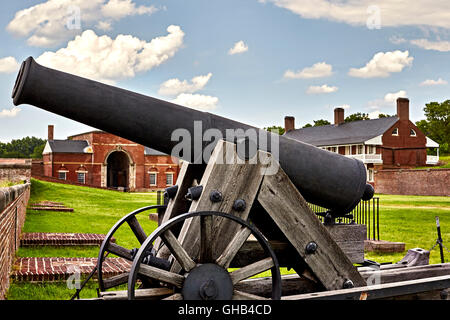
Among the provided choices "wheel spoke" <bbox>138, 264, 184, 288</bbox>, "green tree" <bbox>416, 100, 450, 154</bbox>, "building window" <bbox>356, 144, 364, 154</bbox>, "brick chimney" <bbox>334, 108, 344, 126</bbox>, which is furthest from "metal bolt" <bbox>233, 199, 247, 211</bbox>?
"green tree" <bbox>416, 100, 450, 154</bbox>

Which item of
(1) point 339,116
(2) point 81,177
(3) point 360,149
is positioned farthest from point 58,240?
(1) point 339,116

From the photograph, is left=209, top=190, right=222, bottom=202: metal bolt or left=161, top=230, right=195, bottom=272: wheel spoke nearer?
left=161, top=230, right=195, bottom=272: wheel spoke

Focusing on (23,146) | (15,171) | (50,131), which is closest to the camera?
(15,171)

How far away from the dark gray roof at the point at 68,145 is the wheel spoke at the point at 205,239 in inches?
1914

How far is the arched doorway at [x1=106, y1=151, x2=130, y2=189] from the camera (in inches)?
2072

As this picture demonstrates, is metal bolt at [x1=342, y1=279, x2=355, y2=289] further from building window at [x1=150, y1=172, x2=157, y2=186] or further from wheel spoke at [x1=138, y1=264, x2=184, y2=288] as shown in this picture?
building window at [x1=150, y1=172, x2=157, y2=186]

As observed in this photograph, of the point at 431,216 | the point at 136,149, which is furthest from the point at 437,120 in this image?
the point at 431,216

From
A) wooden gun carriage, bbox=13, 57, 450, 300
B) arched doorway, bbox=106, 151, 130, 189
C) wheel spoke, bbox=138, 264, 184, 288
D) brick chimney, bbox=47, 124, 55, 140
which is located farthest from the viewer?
brick chimney, bbox=47, 124, 55, 140

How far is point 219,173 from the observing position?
3127 mm

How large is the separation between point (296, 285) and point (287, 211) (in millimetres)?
918

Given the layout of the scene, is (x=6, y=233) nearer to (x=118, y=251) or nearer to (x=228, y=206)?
(x=118, y=251)

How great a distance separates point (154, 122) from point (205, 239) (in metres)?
0.85

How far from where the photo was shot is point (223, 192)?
3.13 metres
